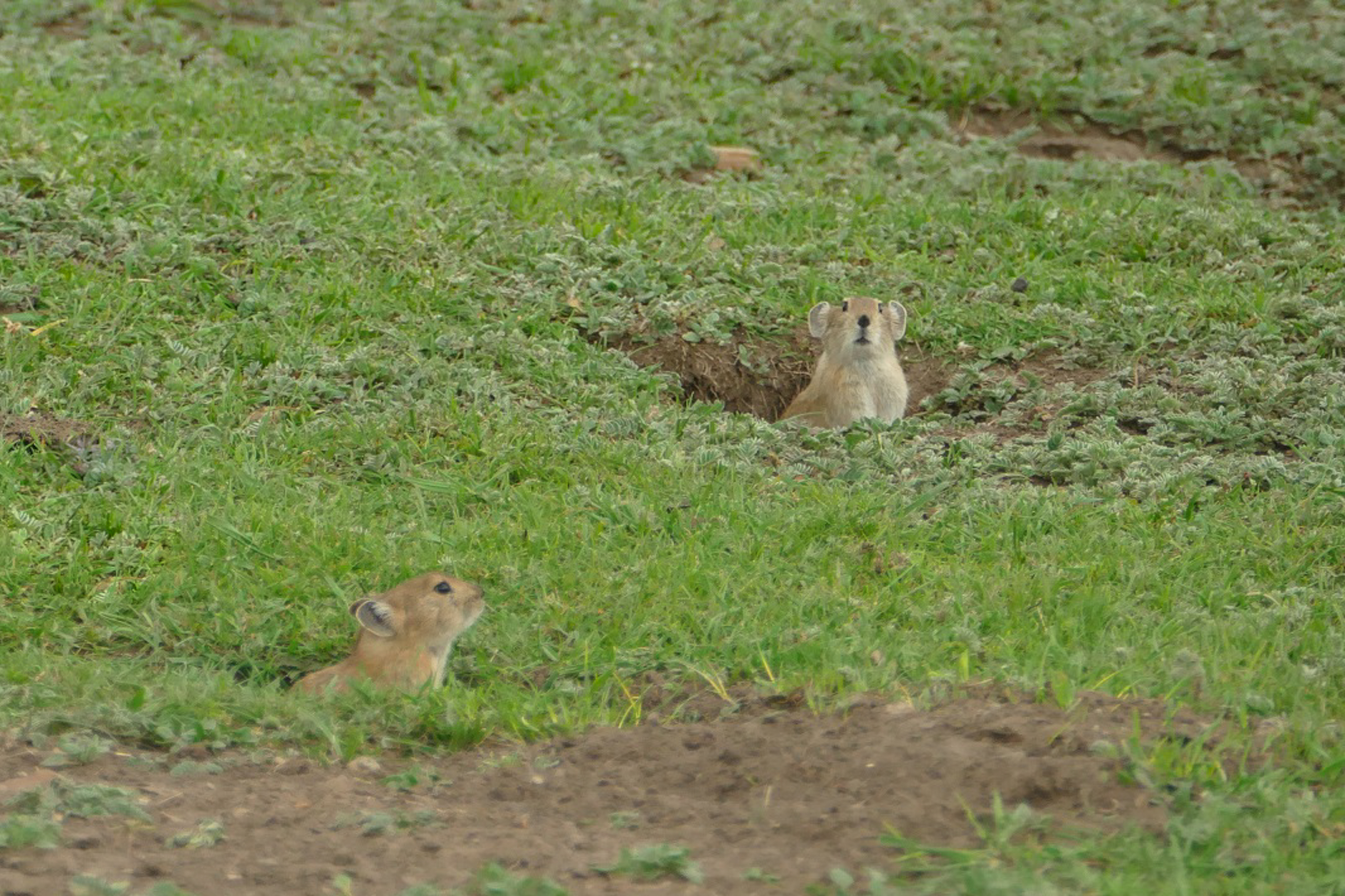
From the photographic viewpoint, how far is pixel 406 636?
542 cm

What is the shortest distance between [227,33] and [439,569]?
6.85m

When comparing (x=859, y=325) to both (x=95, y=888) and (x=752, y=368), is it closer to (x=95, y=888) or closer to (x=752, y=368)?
(x=752, y=368)

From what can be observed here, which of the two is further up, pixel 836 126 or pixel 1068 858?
pixel 836 126

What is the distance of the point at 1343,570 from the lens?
6.14m

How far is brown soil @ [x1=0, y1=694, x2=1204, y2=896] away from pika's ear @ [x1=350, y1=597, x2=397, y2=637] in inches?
23.0

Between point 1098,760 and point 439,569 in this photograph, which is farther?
point 439,569

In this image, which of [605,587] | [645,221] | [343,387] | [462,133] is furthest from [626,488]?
[462,133]

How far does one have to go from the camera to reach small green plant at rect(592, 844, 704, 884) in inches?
158

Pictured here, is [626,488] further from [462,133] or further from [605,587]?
[462,133]

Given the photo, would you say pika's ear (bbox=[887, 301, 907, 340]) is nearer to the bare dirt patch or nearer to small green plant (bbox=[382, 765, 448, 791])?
the bare dirt patch

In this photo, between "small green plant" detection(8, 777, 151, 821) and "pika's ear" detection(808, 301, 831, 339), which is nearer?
"small green plant" detection(8, 777, 151, 821)

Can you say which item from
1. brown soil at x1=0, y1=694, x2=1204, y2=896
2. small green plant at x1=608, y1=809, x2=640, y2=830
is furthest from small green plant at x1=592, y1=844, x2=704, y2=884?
small green plant at x1=608, y1=809, x2=640, y2=830

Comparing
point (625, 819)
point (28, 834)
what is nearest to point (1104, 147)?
point (625, 819)

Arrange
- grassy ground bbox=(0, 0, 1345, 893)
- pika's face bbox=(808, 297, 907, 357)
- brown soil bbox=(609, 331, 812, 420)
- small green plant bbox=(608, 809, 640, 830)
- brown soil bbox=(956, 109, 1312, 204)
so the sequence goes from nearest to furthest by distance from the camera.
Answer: small green plant bbox=(608, 809, 640, 830)
grassy ground bbox=(0, 0, 1345, 893)
pika's face bbox=(808, 297, 907, 357)
brown soil bbox=(609, 331, 812, 420)
brown soil bbox=(956, 109, 1312, 204)
